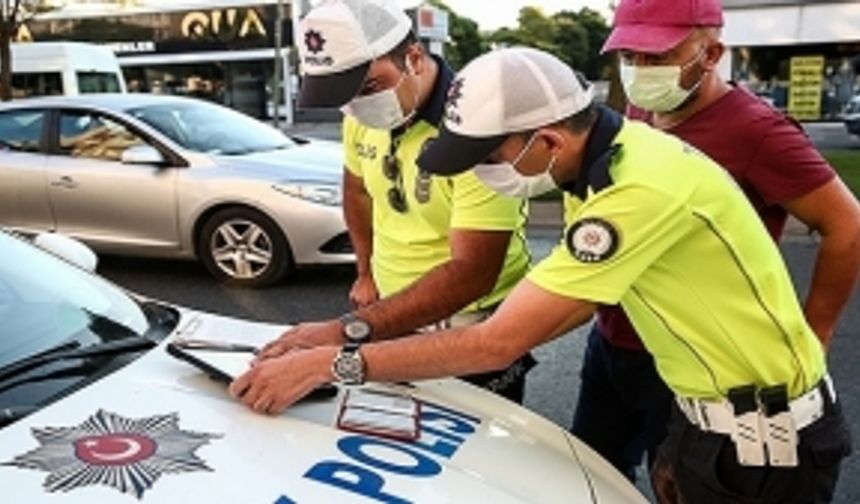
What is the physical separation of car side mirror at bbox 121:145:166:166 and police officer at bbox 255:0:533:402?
4.05 metres

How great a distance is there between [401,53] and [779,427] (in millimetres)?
1241

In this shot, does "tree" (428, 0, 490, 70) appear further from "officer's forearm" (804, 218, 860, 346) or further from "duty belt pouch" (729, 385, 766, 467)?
"duty belt pouch" (729, 385, 766, 467)

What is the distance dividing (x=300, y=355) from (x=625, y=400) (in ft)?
3.19

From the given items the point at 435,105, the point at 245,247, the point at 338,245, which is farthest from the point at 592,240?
the point at 245,247

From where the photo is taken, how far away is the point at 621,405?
2.43 m

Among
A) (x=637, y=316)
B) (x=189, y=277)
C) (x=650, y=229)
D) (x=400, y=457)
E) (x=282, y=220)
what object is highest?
(x=650, y=229)

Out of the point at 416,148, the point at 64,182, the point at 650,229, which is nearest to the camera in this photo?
the point at 650,229

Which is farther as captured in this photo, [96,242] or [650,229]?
[96,242]

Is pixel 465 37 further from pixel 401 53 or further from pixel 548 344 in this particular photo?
pixel 401 53

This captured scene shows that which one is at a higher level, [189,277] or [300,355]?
[300,355]

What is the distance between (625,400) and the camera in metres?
2.37

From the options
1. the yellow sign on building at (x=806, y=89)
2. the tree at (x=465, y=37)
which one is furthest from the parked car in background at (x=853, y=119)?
the tree at (x=465, y=37)

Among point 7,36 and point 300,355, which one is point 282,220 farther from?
point 7,36

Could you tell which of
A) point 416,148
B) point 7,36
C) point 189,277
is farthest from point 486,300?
point 7,36
